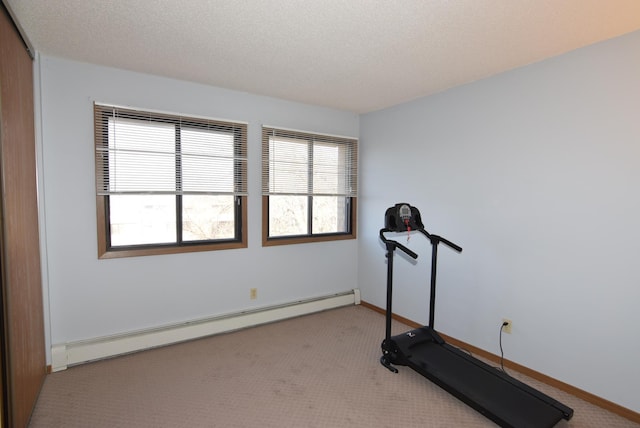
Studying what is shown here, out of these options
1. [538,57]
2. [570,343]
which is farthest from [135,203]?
[570,343]

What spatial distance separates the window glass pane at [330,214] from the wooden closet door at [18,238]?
2718 millimetres

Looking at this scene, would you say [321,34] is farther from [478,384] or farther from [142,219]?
[478,384]

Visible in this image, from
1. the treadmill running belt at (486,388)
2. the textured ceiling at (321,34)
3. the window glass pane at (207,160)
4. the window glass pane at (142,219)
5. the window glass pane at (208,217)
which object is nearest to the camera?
the textured ceiling at (321,34)

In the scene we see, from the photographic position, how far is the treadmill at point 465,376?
6.63 feet

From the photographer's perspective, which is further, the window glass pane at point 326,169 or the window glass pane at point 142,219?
the window glass pane at point 326,169

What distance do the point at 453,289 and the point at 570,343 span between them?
3.26 ft

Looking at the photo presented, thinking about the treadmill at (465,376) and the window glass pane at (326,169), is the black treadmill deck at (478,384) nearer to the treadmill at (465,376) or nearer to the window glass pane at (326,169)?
the treadmill at (465,376)

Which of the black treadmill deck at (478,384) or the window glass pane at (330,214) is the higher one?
the window glass pane at (330,214)

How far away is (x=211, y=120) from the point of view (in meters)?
3.25

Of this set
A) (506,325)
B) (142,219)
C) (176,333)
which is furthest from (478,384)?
(142,219)

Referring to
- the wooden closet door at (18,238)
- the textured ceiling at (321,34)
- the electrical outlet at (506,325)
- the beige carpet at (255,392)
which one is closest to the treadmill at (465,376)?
the beige carpet at (255,392)

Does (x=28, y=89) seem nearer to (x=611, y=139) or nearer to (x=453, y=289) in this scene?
(x=453, y=289)

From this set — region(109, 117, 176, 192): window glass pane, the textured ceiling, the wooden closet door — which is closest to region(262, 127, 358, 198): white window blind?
the textured ceiling

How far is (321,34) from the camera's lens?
85.4 inches
